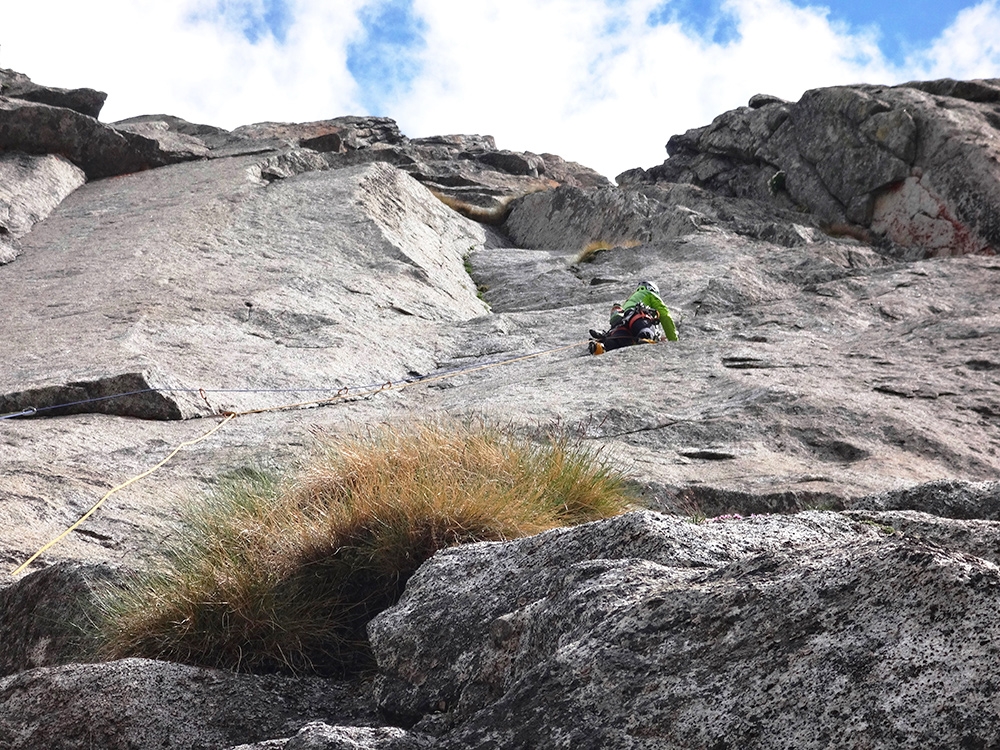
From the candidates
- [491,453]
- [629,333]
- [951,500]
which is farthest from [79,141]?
[951,500]

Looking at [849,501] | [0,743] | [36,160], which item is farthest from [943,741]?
[36,160]

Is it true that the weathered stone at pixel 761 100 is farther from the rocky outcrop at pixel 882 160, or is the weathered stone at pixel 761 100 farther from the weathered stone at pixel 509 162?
the weathered stone at pixel 509 162

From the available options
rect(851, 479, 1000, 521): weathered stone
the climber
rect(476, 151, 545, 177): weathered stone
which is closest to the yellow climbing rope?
the climber

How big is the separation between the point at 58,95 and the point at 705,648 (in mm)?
24317

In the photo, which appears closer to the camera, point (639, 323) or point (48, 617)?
point (48, 617)

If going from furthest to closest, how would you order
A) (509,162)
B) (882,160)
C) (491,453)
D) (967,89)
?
(509,162) → (967,89) → (882,160) → (491,453)

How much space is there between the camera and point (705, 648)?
8.16 feet

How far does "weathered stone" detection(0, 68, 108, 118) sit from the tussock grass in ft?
65.6

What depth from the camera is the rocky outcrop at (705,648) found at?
2.13m

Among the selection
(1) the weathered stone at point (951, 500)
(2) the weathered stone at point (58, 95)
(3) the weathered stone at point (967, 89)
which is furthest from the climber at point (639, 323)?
(2) the weathered stone at point (58, 95)

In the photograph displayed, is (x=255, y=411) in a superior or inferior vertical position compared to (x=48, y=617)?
superior

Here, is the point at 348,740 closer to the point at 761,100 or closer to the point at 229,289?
→ the point at 229,289

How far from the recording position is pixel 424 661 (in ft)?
10.9

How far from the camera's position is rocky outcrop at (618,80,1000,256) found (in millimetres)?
19016
